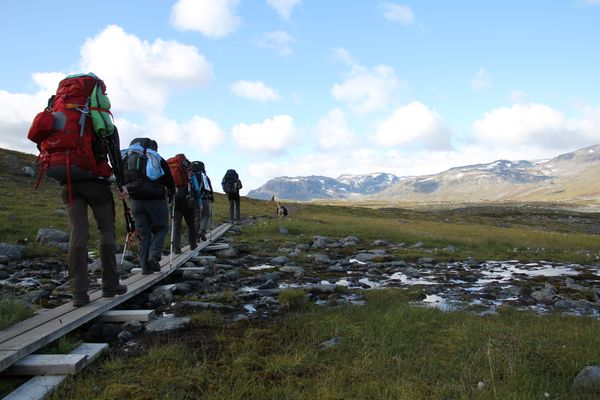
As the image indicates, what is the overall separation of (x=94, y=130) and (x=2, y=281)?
16.4 ft

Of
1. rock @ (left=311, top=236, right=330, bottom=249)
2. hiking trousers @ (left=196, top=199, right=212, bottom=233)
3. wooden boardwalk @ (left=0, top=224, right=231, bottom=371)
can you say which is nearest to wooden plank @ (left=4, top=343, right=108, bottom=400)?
wooden boardwalk @ (left=0, top=224, right=231, bottom=371)

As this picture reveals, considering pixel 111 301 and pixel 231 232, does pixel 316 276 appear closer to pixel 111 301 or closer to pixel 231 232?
pixel 111 301

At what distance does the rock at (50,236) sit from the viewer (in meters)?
15.3

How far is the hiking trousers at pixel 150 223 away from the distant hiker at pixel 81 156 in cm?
286

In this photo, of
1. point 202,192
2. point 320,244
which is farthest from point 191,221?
point 320,244

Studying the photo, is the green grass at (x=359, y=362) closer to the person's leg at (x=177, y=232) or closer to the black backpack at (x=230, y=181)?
the person's leg at (x=177, y=232)

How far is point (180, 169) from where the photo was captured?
45.6ft

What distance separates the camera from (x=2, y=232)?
647 inches

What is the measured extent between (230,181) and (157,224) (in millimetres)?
15101

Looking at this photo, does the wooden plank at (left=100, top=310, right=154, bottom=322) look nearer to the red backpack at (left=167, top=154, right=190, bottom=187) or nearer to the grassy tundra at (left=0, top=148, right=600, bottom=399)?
the grassy tundra at (left=0, top=148, right=600, bottom=399)

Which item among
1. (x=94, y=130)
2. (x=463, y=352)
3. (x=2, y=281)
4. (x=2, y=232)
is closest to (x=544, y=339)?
(x=463, y=352)

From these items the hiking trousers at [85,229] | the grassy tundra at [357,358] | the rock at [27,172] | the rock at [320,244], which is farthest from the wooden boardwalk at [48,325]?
the rock at [27,172]

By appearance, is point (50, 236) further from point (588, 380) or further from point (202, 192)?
point (588, 380)

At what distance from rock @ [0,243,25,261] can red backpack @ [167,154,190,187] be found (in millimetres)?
5002
